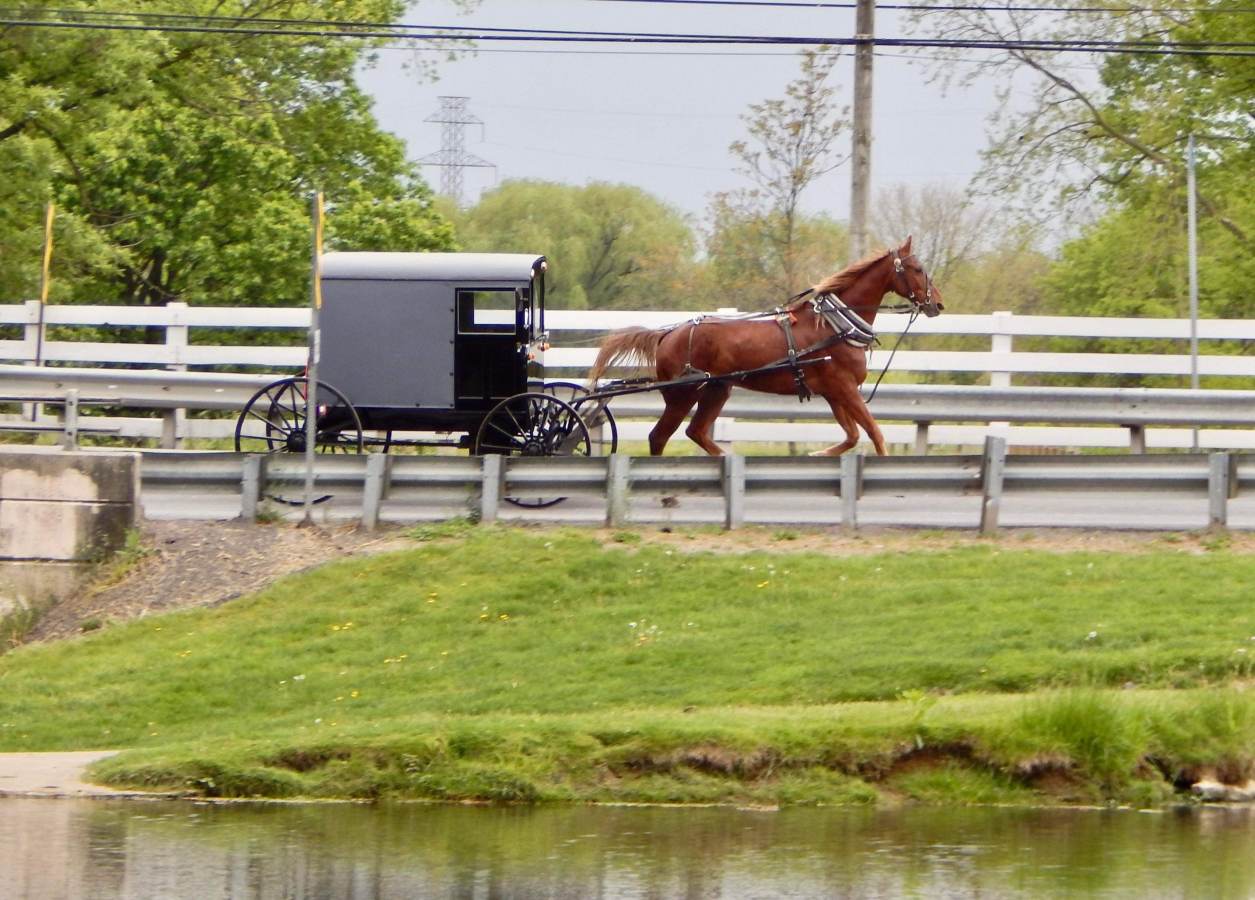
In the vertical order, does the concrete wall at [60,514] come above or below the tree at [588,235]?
below

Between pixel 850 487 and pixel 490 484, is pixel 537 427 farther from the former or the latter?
pixel 850 487

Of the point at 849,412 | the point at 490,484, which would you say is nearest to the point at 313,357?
the point at 490,484

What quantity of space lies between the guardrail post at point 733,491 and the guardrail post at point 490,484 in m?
1.91

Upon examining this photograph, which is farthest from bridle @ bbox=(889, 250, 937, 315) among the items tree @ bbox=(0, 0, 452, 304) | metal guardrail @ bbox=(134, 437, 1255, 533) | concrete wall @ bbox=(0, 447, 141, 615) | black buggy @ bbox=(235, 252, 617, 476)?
tree @ bbox=(0, 0, 452, 304)

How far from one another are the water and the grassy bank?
1.07 feet

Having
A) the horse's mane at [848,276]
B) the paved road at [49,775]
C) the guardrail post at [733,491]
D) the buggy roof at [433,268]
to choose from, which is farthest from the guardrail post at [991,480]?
the paved road at [49,775]

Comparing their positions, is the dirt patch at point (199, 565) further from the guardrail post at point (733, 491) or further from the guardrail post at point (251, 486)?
the guardrail post at point (733, 491)

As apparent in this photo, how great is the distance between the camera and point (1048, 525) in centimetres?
1488

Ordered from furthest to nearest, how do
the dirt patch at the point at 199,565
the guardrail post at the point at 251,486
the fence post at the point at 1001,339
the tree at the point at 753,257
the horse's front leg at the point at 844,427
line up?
the tree at the point at 753,257 → the fence post at the point at 1001,339 → the horse's front leg at the point at 844,427 → the guardrail post at the point at 251,486 → the dirt patch at the point at 199,565

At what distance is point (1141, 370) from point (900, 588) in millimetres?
9457

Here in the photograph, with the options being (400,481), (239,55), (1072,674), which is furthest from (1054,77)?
(1072,674)

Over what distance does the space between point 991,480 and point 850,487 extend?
1157mm

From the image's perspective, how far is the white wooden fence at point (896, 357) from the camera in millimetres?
20641

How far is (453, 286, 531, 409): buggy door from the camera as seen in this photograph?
55.9 feet
